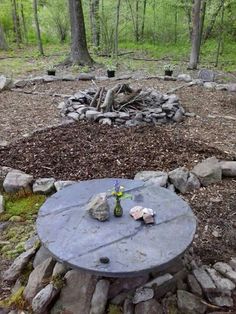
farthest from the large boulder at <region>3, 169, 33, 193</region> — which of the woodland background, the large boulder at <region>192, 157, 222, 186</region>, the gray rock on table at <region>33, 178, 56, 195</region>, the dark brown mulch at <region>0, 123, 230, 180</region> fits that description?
the woodland background

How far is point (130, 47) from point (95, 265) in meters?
11.5

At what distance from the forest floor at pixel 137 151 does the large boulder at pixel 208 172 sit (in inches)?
2.8

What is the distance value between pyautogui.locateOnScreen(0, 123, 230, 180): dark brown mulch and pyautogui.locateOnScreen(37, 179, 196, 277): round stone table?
100 centimetres

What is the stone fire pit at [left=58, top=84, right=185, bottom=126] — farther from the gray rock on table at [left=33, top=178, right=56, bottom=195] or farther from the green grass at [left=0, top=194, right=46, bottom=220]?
the green grass at [left=0, top=194, right=46, bottom=220]

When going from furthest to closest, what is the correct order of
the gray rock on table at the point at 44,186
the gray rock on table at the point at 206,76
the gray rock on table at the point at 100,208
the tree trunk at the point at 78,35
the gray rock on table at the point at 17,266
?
the tree trunk at the point at 78,35, the gray rock on table at the point at 206,76, the gray rock on table at the point at 44,186, the gray rock on table at the point at 17,266, the gray rock on table at the point at 100,208

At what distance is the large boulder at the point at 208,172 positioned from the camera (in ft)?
10.2

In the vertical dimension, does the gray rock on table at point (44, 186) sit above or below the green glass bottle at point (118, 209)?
below

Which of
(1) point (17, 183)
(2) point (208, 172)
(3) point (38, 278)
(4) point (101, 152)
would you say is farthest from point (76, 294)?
(4) point (101, 152)

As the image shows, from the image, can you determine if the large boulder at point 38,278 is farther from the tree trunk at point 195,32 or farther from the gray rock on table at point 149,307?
the tree trunk at point 195,32

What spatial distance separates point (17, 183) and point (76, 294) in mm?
1418

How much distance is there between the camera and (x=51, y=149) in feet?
12.5

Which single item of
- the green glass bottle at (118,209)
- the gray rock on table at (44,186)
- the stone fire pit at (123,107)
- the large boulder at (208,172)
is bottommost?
the gray rock on table at (44,186)

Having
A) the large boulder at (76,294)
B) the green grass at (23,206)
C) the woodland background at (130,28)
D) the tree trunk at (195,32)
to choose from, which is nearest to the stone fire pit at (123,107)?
the green grass at (23,206)

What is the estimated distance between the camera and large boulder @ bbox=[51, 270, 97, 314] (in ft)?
6.54
